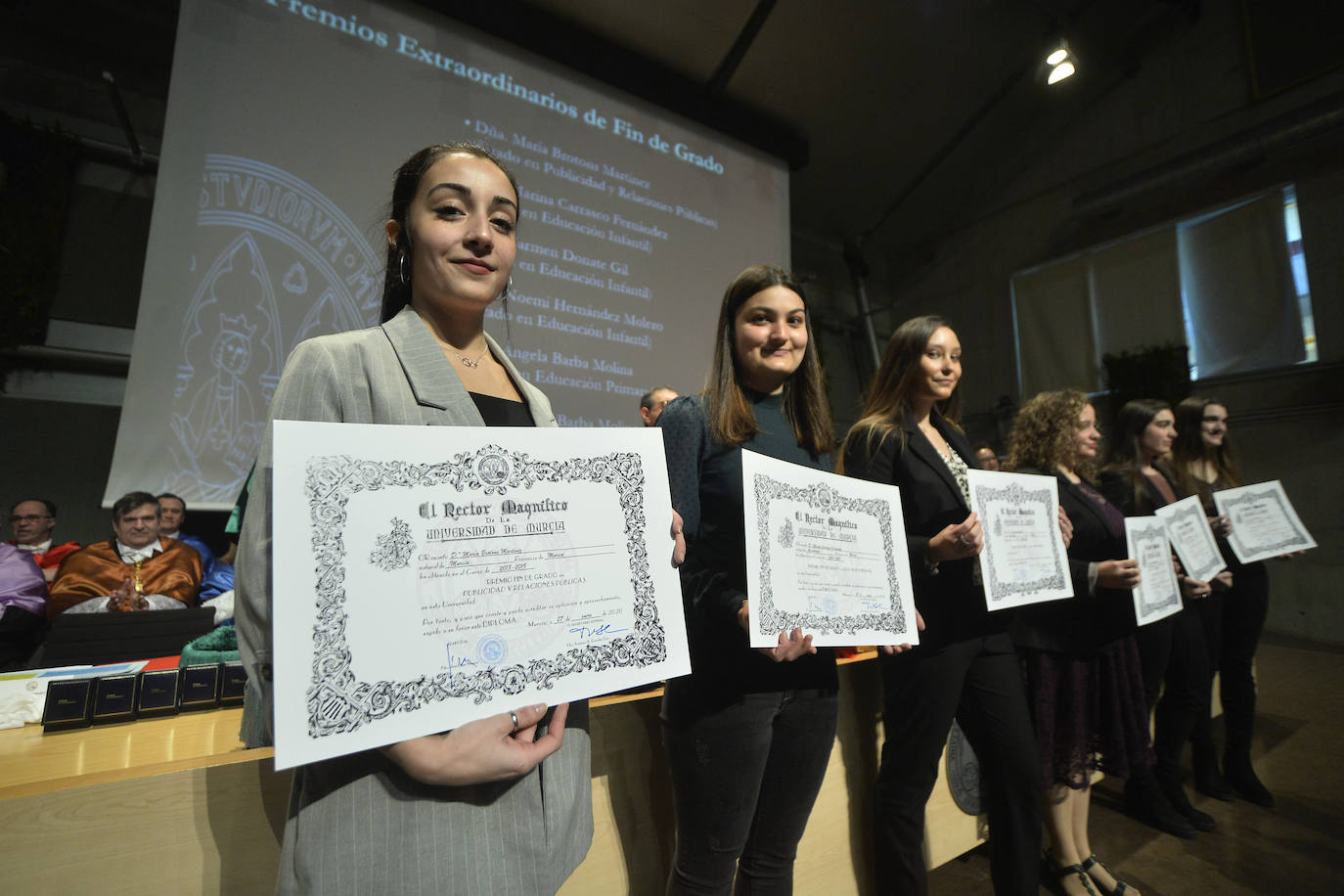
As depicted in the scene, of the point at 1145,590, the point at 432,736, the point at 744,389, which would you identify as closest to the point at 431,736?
the point at 432,736

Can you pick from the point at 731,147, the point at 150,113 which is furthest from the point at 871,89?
the point at 150,113

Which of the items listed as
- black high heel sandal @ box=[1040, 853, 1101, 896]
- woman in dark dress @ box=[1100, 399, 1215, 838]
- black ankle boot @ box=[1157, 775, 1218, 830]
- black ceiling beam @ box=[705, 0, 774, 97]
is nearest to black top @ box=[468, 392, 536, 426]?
black high heel sandal @ box=[1040, 853, 1101, 896]

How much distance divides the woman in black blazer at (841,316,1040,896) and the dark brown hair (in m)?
1.13

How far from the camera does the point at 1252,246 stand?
5434 millimetres

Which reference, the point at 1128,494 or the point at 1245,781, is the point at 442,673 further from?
the point at 1245,781

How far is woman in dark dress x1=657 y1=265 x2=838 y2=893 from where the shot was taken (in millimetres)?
987

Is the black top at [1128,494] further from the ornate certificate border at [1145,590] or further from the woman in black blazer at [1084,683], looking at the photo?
the woman in black blazer at [1084,683]

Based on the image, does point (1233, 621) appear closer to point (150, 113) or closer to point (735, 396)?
point (735, 396)

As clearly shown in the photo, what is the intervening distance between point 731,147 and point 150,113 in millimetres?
4419

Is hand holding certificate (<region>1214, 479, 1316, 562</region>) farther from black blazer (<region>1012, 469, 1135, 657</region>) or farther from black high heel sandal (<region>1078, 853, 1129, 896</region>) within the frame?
black high heel sandal (<region>1078, 853, 1129, 896</region>)

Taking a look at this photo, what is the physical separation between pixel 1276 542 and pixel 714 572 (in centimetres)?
307

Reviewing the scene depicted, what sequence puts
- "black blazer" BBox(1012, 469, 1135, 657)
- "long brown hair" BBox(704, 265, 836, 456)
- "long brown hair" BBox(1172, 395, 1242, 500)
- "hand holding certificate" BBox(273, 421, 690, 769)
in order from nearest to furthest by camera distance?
"hand holding certificate" BBox(273, 421, 690, 769) → "long brown hair" BBox(704, 265, 836, 456) → "black blazer" BBox(1012, 469, 1135, 657) → "long brown hair" BBox(1172, 395, 1242, 500)

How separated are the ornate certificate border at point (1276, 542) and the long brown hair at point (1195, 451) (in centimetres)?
17

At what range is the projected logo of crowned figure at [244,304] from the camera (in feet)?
8.49
